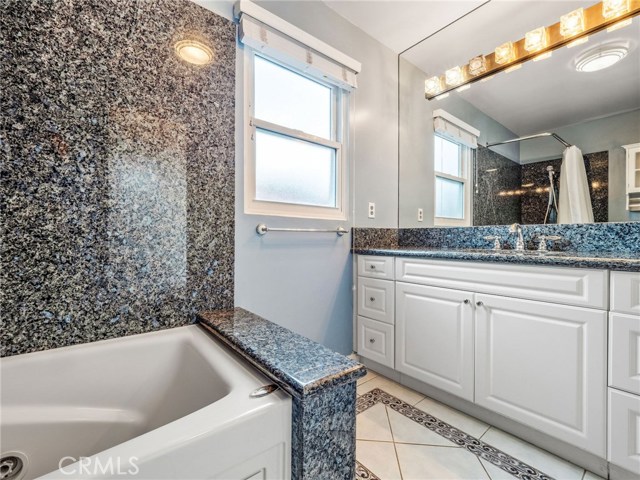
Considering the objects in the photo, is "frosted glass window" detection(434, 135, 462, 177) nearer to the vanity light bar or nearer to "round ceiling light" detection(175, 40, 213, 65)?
the vanity light bar

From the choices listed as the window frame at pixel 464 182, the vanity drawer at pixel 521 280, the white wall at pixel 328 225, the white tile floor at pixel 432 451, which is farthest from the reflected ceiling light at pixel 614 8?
the white tile floor at pixel 432 451

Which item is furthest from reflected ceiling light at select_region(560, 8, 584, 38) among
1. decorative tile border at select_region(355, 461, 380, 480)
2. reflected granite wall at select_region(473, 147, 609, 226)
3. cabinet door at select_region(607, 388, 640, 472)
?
decorative tile border at select_region(355, 461, 380, 480)

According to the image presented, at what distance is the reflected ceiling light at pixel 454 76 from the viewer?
206cm

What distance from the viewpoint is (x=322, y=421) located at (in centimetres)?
70

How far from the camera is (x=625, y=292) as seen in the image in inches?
39.1

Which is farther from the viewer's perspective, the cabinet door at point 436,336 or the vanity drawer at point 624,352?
the cabinet door at point 436,336

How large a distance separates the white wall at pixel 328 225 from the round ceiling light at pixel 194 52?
185 millimetres

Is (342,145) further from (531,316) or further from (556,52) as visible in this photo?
(531,316)

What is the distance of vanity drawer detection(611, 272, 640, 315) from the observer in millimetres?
974

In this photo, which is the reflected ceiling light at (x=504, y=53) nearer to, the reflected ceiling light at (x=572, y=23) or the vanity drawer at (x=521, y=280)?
the reflected ceiling light at (x=572, y=23)

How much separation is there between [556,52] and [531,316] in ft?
5.09

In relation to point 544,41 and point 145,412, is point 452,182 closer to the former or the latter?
point 544,41

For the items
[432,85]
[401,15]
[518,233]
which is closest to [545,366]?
[518,233]

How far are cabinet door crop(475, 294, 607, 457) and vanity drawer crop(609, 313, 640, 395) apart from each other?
0.02 metres
